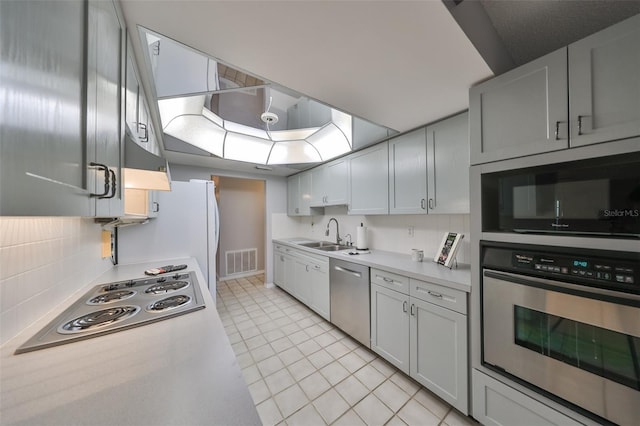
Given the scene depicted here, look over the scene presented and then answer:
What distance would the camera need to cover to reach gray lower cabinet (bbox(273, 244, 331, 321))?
8.72 ft

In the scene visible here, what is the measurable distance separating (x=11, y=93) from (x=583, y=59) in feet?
6.20

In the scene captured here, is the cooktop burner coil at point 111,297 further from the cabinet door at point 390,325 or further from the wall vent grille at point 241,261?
the wall vent grille at point 241,261

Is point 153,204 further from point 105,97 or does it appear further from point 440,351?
point 440,351

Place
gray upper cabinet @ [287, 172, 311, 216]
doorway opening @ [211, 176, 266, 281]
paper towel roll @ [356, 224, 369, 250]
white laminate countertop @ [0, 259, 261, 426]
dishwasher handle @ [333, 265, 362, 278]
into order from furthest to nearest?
doorway opening @ [211, 176, 266, 281] < gray upper cabinet @ [287, 172, 311, 216] < paper towel roll @ [356, 224, 369, 250] < dishwasher handle @ [333, 265, 362, 278] < white laminate countertop @ [0, 259, 261, 426]

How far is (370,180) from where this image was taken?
2.48 m

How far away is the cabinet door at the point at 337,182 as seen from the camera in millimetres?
2832

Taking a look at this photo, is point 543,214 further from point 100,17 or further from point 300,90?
point 100,17

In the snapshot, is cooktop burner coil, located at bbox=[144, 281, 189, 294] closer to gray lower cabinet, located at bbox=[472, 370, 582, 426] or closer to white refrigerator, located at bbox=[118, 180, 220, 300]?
white refrigerator, located at bbox=[118, 180, 220, 300]

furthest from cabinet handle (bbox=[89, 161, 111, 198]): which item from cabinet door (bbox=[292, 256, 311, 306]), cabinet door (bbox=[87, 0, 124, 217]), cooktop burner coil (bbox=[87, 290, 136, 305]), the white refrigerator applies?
cabinet door (bbox=[292, 256, 311, 306])

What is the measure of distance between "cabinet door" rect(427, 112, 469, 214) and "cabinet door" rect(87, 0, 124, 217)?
6.81 ft

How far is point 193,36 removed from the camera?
3.37 feet

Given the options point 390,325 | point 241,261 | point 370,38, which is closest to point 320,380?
point 390,325

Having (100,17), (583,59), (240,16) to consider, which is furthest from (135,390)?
(583,59)

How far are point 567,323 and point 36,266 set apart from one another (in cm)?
249
